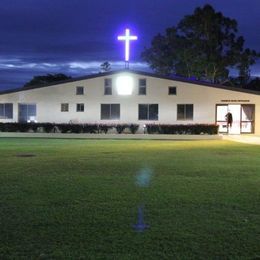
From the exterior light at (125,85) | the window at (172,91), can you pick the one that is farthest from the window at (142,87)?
the window at (172,91)

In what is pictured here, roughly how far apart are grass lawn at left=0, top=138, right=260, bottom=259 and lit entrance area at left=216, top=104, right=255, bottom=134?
64.7 ft

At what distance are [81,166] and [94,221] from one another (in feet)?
23.7

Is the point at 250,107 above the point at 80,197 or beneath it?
above

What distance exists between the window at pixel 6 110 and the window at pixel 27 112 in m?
0.71

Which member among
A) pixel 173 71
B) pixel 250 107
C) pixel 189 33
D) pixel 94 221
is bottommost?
pixel 94 221

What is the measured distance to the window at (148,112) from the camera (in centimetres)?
3528

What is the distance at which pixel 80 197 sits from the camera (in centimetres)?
988

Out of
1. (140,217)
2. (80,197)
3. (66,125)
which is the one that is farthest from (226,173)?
(66,125)

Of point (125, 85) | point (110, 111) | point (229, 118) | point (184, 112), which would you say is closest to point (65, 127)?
point (110, 111)

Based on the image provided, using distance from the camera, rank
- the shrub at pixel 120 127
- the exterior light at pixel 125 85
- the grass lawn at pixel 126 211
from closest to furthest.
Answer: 1. the grass lawn at pixel 126 211
2. the shrub at pixel 120 127
3. the exterior light at pixel 125 85

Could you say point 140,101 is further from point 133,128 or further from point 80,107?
point 80,107

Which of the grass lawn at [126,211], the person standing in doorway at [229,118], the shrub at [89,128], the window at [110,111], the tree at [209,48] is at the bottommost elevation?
the grass lawn at [126,211]

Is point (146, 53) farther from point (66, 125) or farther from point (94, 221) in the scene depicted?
point (94, 221)

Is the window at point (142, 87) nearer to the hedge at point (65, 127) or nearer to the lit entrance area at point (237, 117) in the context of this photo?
the hedge at point (65, 127)
